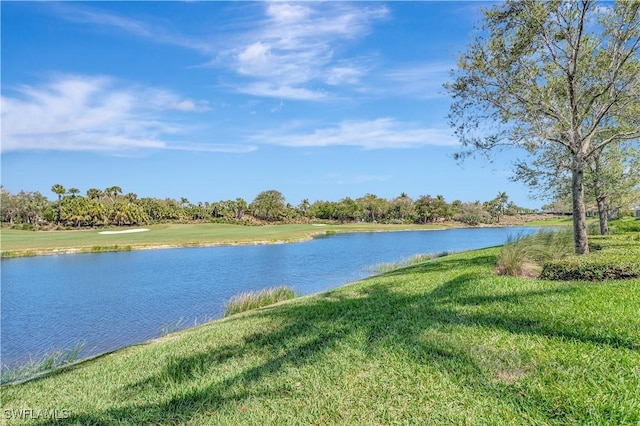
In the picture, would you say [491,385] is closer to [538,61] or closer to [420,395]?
[420,395]

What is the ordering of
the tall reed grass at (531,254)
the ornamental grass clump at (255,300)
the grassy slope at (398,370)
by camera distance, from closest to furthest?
the grassy slope at (398,370) < the tall reed grass at (531,254) < the ornamental grass clump at (255,300)

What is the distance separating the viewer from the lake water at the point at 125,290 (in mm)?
12492

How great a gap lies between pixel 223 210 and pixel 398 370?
10331 cm

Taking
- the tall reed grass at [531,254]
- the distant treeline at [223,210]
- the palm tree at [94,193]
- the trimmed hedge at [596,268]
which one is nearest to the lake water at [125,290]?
the tall reed grass at [531,254]

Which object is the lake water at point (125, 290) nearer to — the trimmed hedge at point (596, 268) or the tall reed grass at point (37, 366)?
the tall reed grass at point (37, 366)

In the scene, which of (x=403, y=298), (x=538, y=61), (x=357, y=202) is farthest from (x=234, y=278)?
(x=357, y=202)

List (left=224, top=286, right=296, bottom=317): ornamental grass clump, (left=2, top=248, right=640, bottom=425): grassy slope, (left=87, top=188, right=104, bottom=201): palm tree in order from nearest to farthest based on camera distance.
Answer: (left=2, top=248, right=640, bottom=425): grassy slope
(left=224, top=286, right=296, bottom=317): ornamental grass clump
(left=87, top=188, right=104, bottom=201): palm tree

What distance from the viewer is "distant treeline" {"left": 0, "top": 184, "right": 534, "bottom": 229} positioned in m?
77.1

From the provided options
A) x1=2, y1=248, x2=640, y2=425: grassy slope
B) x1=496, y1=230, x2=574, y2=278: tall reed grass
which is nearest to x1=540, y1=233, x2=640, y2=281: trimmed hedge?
x1=496, y1=230, x2=574, y2=278: tall reed grass

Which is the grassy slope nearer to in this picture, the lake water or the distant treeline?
the lake water

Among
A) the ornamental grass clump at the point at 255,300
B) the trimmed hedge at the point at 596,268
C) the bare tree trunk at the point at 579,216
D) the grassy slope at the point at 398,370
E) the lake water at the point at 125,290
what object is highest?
the bare tree trunk at the point at 579,216

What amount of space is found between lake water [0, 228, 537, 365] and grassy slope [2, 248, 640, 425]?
618cm

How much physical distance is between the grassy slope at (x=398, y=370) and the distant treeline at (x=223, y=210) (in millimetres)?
80876

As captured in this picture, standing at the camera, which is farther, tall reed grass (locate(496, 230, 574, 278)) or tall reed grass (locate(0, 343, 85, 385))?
tall reed grass (locate(496, 230, 574, 278))
